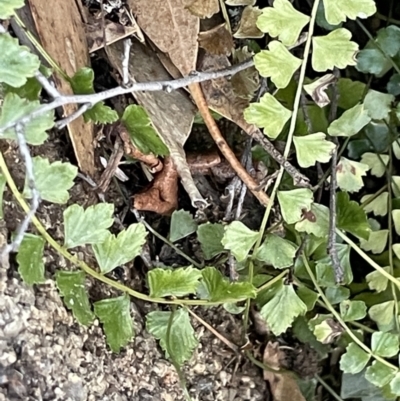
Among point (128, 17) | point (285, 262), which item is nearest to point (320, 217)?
point (285, 262)

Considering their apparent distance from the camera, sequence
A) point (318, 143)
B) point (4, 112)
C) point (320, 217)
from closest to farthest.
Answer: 1. point (4, 112)
2. point (318, 143)
3. point (320, 217)

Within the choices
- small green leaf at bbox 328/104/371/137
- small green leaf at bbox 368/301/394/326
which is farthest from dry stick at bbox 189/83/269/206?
small green leaf at bbox 368/301/394/326

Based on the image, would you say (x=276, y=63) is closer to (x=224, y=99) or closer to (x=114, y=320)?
(x=224, y=99)

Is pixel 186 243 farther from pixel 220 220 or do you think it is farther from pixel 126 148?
pixel 126 148

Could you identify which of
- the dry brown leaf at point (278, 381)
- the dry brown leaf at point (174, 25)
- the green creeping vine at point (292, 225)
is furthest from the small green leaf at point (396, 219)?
the dry brown leaf at point (174, 25)

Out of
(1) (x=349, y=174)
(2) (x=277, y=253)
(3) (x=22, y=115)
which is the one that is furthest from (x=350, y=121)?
(3) (x=22, y=115)

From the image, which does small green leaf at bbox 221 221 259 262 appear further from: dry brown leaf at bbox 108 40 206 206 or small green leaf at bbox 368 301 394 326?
small green leaf at bbox 368 301 394 326

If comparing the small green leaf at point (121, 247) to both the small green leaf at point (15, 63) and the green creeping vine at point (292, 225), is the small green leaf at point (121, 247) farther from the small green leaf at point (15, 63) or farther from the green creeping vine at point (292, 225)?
the small green leaf at point (15, 63)

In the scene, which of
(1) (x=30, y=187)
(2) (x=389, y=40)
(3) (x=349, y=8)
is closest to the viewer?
(1) (x=30, y=187)
